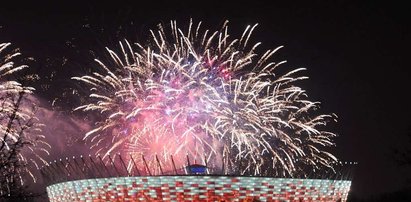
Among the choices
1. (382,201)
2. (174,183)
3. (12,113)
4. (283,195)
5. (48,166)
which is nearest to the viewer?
(12,113)

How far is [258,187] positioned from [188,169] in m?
4.60

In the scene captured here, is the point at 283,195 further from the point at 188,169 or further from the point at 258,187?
the point at 188,169

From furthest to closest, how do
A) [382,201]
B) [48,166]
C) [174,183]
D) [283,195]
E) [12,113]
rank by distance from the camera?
[382,201]
[48,166]
[283,195]
[174,183]
[12,113]

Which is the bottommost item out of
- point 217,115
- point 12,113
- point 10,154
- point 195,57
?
point 10,154

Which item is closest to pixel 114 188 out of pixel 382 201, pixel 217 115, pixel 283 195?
pixel 217 115

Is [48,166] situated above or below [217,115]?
below

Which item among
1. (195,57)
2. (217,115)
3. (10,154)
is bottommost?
(10,154)

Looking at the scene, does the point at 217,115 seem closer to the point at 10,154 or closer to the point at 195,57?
the point at 195,57

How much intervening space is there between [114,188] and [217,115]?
7.92 metres

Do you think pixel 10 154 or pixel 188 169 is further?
pixel 188 169

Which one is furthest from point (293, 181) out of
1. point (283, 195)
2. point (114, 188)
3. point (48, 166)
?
point (48, 166)

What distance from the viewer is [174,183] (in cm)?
3228

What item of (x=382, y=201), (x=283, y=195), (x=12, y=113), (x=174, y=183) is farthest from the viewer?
(x=382, y=201)

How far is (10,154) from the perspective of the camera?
1712cm
